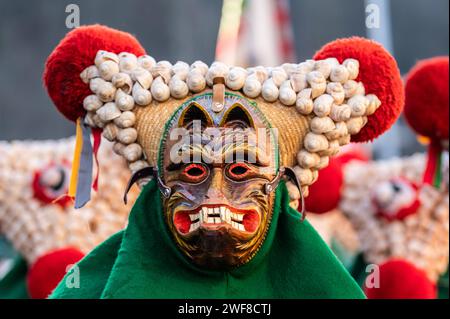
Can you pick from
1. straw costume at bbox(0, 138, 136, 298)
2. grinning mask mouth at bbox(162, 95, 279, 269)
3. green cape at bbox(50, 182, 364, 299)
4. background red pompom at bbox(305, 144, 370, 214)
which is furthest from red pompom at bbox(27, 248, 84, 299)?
grinning mask mouth at bbox(162, 95, 279, 269)

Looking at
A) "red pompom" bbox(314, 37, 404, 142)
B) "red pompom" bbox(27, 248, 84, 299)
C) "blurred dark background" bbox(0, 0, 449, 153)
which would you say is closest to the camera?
"red pompom" bbox(314, 37, 404, 142)

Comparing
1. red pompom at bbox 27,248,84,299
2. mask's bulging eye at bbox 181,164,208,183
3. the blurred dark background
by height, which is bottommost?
mask's bulging eye at bbox 181,164,208,183

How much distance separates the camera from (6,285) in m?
3.64

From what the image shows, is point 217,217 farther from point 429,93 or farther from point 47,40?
point 47,40

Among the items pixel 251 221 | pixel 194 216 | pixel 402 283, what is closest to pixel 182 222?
pixel 194 216

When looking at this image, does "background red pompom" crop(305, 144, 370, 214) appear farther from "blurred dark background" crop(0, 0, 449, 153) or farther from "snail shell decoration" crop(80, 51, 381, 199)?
"blurred dark background" crop(0, 0, 449, 153)

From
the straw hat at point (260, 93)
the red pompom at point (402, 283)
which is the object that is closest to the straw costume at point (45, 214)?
the red pompom at point (402, 283)

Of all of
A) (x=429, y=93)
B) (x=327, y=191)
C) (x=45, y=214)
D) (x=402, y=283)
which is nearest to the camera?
(x=429, y=93)

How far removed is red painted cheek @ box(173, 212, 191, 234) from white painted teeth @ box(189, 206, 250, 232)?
0.03 metres

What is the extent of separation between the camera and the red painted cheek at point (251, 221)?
7.12ft

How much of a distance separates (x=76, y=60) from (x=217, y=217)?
1.95ft

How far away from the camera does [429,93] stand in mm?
3186

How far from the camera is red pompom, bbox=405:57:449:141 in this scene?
318 cm
